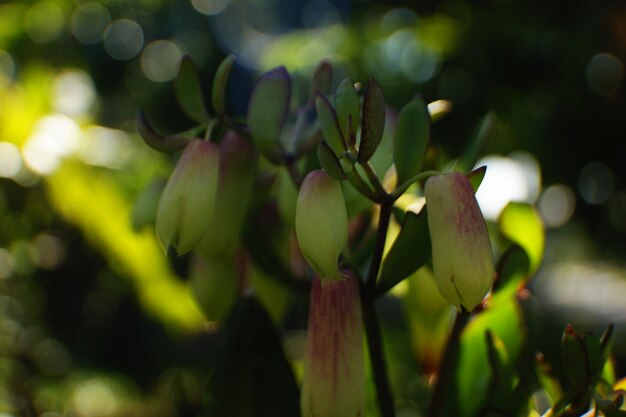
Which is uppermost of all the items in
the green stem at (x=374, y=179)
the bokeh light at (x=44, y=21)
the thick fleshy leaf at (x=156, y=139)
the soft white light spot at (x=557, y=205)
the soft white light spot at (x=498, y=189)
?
the bokeh light at (x=44, y=21)

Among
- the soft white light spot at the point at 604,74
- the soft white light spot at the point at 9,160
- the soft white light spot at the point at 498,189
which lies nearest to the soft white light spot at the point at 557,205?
the soft white light spot at the point at 604,74

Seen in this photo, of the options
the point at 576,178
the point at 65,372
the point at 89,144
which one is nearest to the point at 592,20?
the point at 576,178

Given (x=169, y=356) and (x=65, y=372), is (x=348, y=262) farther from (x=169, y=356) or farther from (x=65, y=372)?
(x=169, y=356)

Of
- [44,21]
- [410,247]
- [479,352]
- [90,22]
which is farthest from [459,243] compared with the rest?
[90,22]

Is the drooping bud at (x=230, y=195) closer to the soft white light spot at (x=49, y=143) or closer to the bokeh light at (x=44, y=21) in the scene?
the soft white light spot at (x=49, y=143)

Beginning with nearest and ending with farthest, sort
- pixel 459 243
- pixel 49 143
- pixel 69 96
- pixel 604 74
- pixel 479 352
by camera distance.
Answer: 1. pixel 459 243
2. pixel 479 352
3. pixel 49 143
4. pixel 69 96
5. pixel 604 74

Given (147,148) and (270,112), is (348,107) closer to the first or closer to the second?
(270,112)

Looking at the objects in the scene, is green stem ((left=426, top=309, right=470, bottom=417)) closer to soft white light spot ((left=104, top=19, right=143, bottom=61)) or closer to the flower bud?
the flower bud
